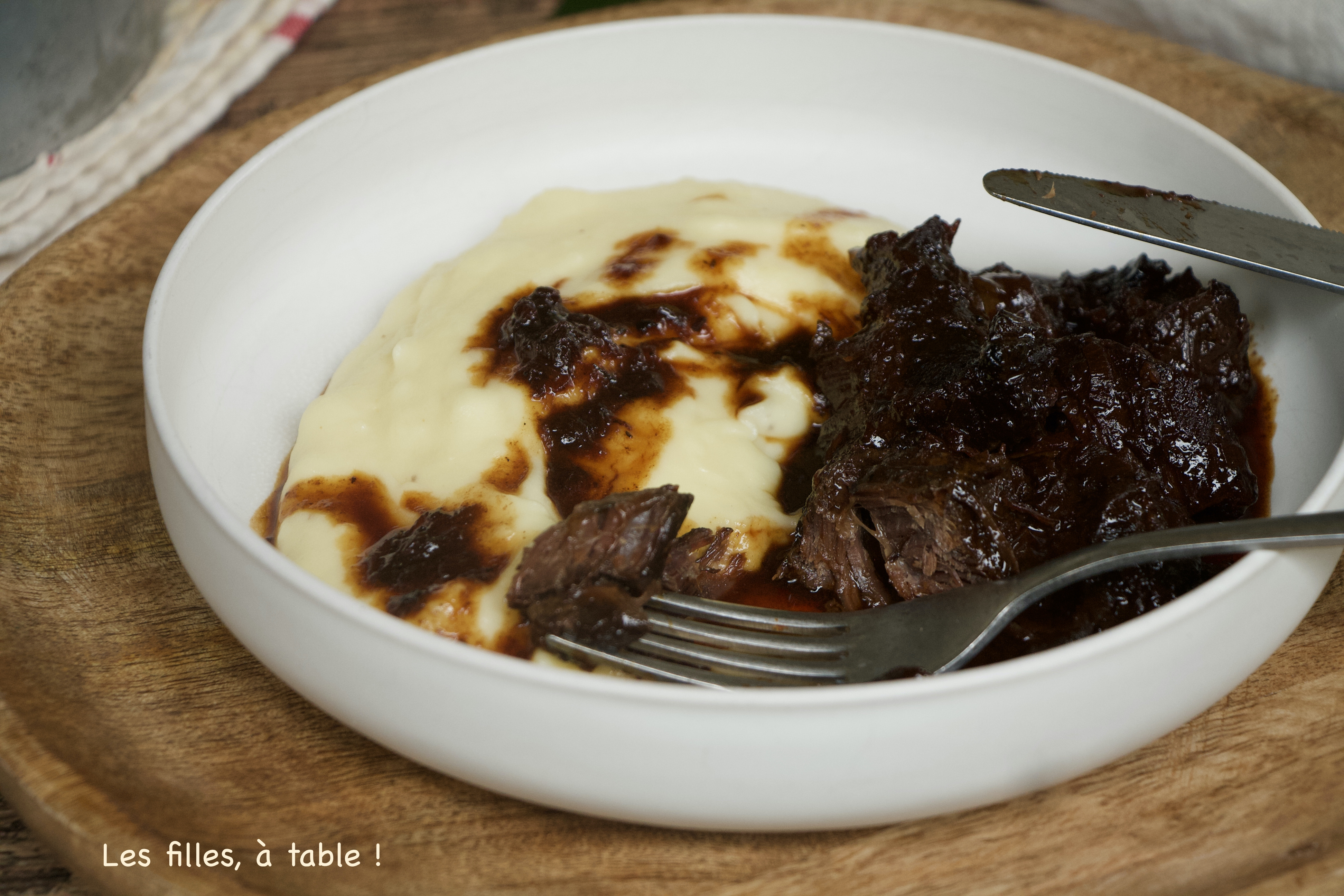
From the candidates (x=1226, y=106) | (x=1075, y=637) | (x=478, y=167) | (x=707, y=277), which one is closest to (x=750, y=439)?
(x=707, y=277)

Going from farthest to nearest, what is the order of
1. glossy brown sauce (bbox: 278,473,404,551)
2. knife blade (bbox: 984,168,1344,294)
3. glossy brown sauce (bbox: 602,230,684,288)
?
glossy brown sauce (bbox: 602,230,684,288) → knife blade (bbox: 984,168,1344,294) → glossy brown sauce (bbox: 278,473,404,551)

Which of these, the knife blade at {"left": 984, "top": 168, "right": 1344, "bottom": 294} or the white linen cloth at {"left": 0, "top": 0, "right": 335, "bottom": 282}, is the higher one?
the knife blade at {"left": 984, "top": 168, "right": 1344, "bottom": 294}

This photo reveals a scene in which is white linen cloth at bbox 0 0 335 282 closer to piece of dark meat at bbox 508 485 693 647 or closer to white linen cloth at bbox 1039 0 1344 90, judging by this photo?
piece of dark meat at bbox 508 485 693 647

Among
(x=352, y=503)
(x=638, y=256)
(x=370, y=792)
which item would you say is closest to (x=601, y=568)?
(x=370, y=792)

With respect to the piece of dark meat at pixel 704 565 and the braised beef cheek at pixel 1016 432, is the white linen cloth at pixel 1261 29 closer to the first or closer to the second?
the braised beef cheek at pixel 1016 432

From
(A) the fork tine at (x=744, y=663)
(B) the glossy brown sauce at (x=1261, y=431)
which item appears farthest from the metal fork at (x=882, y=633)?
(B) the glossy brown sauce at (x=1261, y=431)

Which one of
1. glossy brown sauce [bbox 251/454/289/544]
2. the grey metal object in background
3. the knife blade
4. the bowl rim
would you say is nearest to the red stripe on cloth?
the grey metal object in background

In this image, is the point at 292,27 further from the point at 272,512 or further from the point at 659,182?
the point at 272,512
